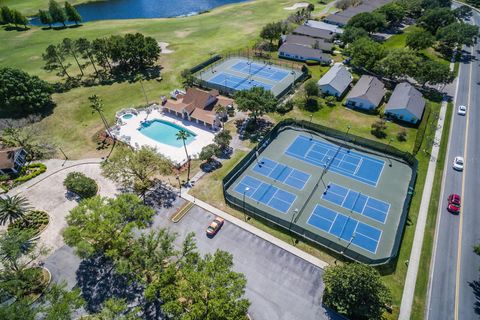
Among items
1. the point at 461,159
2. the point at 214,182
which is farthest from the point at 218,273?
the point at 461,159

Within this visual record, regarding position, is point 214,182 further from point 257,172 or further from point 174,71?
point 174,71

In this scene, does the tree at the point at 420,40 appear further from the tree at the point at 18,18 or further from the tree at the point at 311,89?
the tree at the point at 18,18

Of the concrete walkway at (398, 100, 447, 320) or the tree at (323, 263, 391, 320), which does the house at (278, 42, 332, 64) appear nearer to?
the concrete walkway at (398, 100, 447, 320)

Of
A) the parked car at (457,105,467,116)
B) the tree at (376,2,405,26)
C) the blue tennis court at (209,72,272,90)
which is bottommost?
the parked car at (457,105,467,116)

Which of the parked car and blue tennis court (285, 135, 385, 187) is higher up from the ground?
the parked car

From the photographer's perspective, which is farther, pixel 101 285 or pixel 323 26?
pixel 323 26

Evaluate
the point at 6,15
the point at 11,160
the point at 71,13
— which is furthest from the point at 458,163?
the point at 6,15

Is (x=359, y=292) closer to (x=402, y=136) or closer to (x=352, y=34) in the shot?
(x=402, y=136)

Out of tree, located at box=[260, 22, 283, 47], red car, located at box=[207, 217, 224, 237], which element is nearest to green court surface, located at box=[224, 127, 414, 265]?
red car, located at box=[207, 217, 224, 237]
